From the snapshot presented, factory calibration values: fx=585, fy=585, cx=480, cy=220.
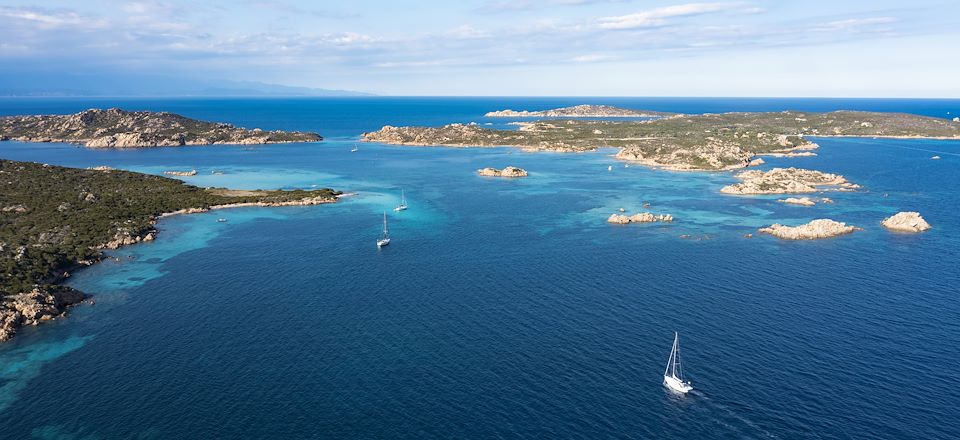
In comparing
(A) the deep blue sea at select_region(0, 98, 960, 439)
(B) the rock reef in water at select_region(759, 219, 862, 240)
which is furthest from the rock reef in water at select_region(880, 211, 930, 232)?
(B) the rock reef in water at select_region(759, 219, 862, 240)

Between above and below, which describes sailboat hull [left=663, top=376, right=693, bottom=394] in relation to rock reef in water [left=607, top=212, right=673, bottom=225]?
below

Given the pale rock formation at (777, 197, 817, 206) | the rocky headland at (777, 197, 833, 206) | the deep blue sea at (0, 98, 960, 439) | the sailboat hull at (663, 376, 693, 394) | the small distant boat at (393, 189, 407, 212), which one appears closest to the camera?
the deep blue sea at (0, 98, 960, 439)

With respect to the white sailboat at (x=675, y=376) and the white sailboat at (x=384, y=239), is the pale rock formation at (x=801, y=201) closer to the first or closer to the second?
the white sailboat at (x=384, y=239)

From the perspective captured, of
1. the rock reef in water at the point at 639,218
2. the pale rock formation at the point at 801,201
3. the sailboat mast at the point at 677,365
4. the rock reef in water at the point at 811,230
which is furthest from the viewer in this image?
the pale rock formation at the point at 801,201

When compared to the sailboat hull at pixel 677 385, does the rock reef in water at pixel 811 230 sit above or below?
above

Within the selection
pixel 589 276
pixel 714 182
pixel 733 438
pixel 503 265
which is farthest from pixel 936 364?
pixel 714 182

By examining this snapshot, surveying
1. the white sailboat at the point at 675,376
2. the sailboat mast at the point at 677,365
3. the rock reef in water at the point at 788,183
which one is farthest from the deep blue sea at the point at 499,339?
the rock reef in water at the point at 788,183

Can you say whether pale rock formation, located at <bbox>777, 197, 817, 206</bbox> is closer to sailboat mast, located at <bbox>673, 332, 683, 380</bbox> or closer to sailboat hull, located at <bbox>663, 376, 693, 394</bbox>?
sailboat mast, located at <bbox>673, 332, 683, 380</bbox>
